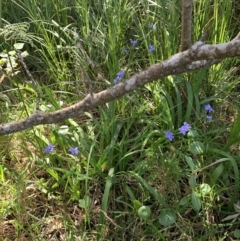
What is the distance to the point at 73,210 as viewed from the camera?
1.66m

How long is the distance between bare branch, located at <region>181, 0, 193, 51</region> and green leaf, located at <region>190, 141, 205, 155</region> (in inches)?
21.1

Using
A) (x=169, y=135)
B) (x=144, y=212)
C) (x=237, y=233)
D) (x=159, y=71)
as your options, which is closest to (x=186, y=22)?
(x=159, y=71)

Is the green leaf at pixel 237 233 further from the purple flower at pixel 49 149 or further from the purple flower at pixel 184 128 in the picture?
the purple flower at pixel 49 149

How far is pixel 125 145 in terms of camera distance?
5.59 feet

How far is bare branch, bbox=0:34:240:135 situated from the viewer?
1077 mm

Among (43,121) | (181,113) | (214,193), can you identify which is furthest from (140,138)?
(43,121)

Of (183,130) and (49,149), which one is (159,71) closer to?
(183,130)

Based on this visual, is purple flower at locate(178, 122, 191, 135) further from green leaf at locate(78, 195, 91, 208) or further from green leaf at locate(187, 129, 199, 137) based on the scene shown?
green leaf at locate(78, 195, 91, 208)

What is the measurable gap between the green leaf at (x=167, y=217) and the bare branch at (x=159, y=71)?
0.50 metres

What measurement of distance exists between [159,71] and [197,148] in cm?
54

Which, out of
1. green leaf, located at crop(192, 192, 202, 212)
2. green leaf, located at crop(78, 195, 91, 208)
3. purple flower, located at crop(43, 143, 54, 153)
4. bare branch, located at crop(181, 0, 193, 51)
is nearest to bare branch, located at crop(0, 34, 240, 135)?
bare branch, located at crop(181, 0, 193, 51)

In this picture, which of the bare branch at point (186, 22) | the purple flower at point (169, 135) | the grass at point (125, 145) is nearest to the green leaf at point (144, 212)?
the grass at point (125, 145)

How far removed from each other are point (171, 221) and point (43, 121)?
1.83 feet

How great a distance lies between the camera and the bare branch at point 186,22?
1.10 meters
